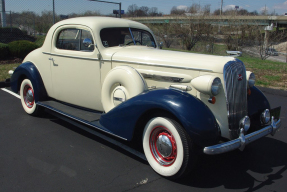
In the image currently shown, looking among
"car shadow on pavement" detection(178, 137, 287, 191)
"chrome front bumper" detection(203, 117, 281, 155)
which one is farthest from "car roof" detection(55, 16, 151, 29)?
"chrome front bumper" detection(203, 117, 281, 155)

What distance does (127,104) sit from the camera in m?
3.47

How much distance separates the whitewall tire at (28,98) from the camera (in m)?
5.27

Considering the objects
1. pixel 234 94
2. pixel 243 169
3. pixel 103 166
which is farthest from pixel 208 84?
pixel 103 166

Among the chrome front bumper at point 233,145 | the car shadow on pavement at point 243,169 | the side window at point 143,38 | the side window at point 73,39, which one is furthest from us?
the side window at point 143,38

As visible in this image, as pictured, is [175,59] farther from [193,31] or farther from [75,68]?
[193,31]

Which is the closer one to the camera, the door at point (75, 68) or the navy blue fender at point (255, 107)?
the navy blue fender at point (255, 107)

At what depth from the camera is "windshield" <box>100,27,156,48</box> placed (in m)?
4.45

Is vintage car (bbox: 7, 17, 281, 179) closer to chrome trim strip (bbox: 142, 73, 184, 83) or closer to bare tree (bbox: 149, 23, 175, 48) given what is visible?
chrome trim strip (bbox: 142, 73, 184, 83)

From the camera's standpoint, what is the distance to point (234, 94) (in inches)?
127

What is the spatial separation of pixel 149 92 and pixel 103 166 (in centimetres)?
109

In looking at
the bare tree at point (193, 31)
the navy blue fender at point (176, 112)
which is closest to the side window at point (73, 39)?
the navy blue fender at point (176, 112)

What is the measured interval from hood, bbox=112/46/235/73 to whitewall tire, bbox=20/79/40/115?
6.92 feet

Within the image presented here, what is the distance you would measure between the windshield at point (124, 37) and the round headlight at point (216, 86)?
1976 millimetres

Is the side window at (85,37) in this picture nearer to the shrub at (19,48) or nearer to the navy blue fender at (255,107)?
the navy blue fender at (255,107)
